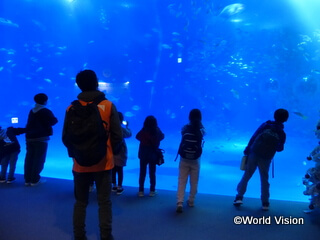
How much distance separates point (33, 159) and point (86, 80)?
2.99 metres

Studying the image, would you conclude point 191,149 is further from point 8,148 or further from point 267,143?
point 8,148

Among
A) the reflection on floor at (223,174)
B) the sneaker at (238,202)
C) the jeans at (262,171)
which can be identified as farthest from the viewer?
the reflection on floor at (223,174)

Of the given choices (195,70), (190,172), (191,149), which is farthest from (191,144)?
(195,70)

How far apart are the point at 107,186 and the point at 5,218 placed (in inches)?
69.4

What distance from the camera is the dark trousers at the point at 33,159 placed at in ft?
15.5

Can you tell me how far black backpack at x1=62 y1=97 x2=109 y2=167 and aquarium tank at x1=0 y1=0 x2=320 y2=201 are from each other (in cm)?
384

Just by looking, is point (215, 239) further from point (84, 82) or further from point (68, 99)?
point (68, 99)

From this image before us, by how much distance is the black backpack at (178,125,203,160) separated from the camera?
369 cm

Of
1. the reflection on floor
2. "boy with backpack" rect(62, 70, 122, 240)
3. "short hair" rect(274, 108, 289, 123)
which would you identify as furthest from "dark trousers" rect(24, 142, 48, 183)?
"short hair" rect(274, 108, 289, 123)

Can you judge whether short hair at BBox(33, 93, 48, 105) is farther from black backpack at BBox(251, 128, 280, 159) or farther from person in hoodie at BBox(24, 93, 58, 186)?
black backpack at BBox(251, 128, 280, 159)

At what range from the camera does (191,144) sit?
12.1 ft

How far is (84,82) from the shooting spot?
254cm

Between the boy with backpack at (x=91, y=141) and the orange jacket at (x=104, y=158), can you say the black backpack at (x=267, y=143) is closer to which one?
the boy with backpack at (x=91, y=141)

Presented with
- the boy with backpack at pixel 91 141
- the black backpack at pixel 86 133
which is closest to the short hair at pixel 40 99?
the boy with backpack at pixel 91 141
